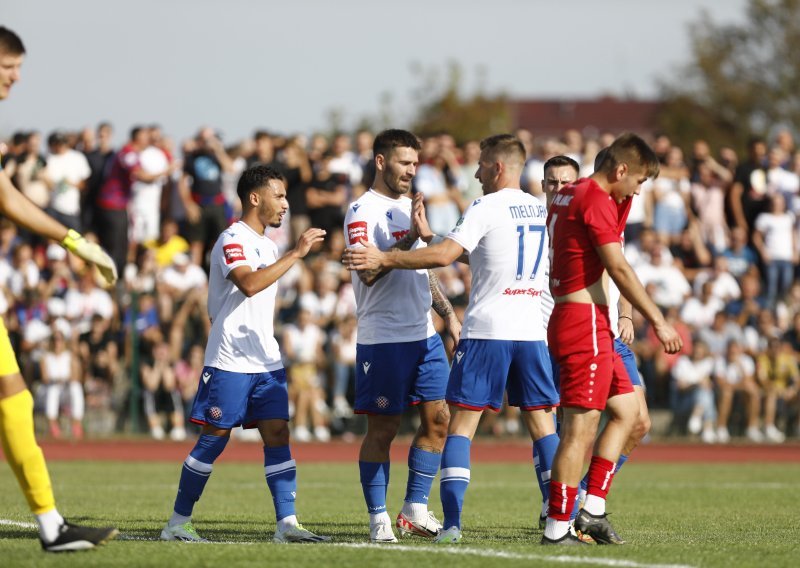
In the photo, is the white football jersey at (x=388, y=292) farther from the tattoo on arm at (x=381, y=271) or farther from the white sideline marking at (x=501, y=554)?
the white sideline marking at (x=501, y=554)

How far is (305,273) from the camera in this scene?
2147 cm

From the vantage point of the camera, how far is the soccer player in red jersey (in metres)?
7.47

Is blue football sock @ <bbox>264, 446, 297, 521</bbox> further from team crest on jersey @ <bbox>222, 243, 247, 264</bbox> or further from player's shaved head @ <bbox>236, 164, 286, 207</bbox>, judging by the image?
player's shaved head @ <bbox>236, 164, 286, 207</bbox>

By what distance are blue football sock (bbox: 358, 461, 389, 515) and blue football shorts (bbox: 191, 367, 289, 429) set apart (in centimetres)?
67

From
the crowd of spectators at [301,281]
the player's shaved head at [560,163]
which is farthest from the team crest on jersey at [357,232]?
the crowd of spectators at [301,281]

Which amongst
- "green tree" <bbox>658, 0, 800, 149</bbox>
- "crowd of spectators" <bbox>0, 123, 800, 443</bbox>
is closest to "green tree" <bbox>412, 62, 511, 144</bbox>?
"green tree" <bbox>658, 0, 800, 149</bbox>

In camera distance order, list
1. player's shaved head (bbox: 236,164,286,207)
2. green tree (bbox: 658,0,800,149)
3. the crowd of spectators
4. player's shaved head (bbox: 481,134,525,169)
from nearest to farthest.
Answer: player's shaved head (bbox: 481,134,525,169) → player's shaved head (bbox: 236,164,286,207) → the crowd of spectators → green tree (bbox: 658,0,800,149)

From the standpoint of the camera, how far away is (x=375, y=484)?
8594 mm

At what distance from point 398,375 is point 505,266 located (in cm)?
108

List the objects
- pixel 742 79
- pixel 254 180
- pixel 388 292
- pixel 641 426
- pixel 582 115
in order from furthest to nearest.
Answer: pixel 582 115 → pixel 742 79 → pixel 641 426 → pixel 254 180 → pixel 388 292

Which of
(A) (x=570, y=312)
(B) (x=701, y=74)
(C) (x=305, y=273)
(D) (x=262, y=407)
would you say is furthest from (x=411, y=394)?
(B) (x=701, y=74)

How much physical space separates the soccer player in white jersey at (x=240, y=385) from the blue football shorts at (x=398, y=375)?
562 millimetres

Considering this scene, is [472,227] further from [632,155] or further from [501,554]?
[501,554]

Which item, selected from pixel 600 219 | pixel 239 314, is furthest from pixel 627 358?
pixel 239 314
